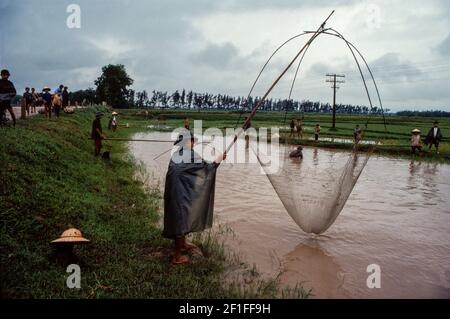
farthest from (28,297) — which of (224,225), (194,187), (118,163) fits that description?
(118,163)

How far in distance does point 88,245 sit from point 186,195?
1.49 m

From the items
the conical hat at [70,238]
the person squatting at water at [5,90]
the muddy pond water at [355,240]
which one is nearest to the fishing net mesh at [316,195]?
the muddy pond water at [355,240]

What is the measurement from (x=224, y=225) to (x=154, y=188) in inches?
120

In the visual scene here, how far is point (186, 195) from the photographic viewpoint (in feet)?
14.0

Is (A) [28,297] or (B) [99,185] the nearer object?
(A) [28,297]

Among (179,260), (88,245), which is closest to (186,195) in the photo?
(179,260)

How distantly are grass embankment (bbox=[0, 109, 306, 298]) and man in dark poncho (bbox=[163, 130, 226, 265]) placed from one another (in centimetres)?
46

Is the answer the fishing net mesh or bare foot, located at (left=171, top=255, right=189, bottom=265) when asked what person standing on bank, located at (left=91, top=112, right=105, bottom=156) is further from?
bare foot, located at (left=171, top=255, right=189, bottom=265)

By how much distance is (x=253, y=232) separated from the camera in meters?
6.55

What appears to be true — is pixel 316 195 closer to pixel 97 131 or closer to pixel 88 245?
pixel 88 245
